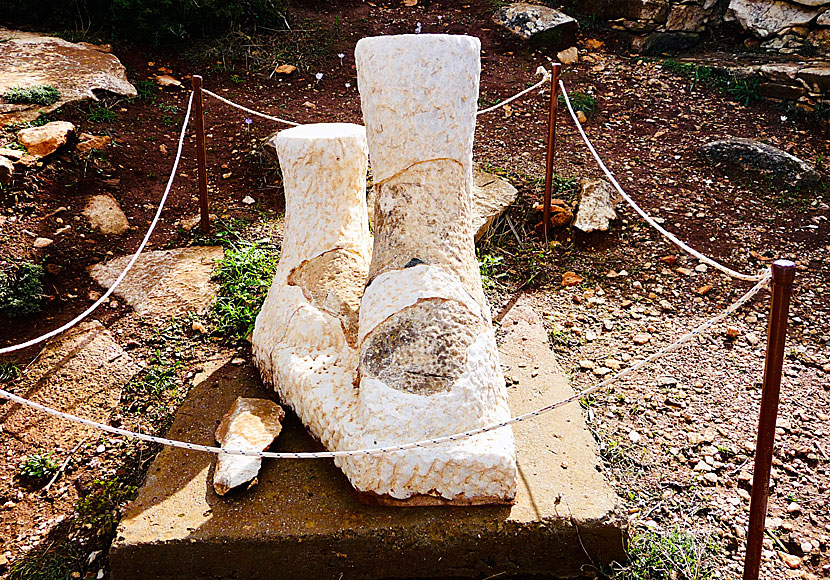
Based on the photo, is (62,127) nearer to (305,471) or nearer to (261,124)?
(261,124)

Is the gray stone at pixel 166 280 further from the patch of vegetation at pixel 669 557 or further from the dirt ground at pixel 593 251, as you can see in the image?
the patch of vegetation at pixel 669 557

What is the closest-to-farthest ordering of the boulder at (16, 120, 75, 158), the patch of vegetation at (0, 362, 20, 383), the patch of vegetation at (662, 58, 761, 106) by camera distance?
the patch of vegetation at (0, 362, 20, 383) → the boulder at (16, 120, 75, 158) → the patch of vegetation at (662, 58, 761, 106)

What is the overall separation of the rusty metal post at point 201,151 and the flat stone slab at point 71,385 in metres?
1.12

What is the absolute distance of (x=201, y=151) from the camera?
457 cm

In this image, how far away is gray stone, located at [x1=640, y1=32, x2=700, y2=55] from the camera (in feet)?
23.4

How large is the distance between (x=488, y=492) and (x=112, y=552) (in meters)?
1.28

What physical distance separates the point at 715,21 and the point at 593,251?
386cm

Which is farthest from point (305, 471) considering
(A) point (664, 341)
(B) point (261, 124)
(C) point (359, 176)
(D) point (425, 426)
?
(B) point (261, 124)

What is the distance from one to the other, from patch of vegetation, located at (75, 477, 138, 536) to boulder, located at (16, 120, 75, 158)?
105 inches

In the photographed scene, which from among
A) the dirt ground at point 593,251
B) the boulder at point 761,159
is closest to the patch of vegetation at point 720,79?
the dirt ground at point 593,251

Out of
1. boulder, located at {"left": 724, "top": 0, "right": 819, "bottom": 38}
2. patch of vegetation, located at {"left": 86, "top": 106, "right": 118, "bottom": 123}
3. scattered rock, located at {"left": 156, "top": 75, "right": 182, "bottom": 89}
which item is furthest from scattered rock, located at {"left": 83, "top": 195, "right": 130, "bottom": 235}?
boulder, located at {"left": 724, "top": 0, "right": 819, "bottom": 38}

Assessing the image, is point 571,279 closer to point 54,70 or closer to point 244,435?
point 244,435

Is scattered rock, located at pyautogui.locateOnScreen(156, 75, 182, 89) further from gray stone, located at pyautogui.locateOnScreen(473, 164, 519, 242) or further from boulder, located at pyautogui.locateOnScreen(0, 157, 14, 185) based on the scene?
gray stone, located at pyautogui.locateOnScreen(473, 164, 519, 242)

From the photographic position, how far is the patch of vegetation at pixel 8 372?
3529 millimetres
